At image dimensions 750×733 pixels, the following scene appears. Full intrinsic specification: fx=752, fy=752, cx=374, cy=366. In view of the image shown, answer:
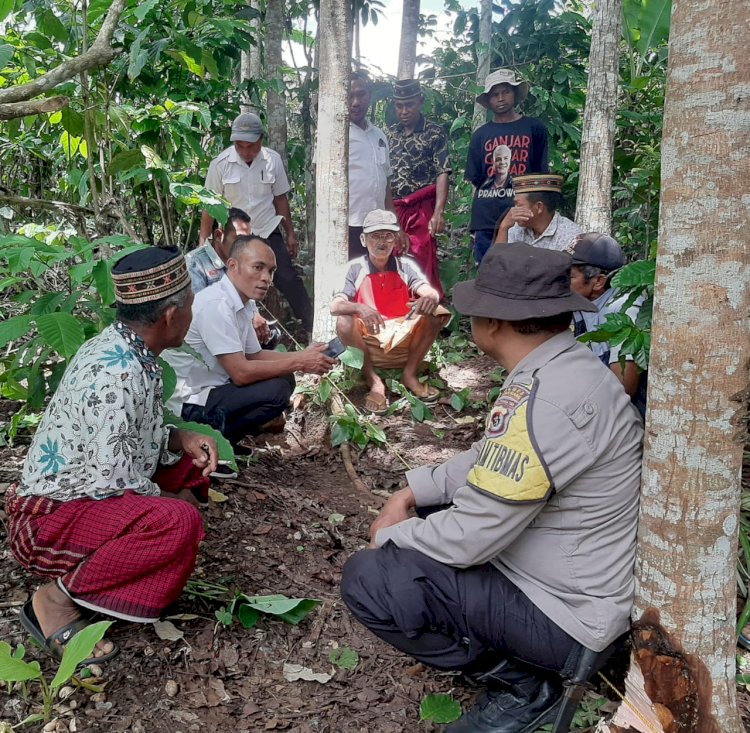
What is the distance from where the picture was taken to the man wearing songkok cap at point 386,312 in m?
5.52

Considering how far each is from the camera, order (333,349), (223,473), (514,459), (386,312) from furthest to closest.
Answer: (386,312) < (333,349) < (223,473) < (514,459)

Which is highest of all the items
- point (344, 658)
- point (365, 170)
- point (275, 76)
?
point (275, 76)

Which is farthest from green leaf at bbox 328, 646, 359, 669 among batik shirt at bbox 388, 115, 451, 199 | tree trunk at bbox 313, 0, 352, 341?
batik shirt at bbox 388, 115, 451, 199

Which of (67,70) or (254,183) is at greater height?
(67,70)

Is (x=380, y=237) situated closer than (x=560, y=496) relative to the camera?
No

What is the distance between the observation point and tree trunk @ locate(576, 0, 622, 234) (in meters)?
6.07

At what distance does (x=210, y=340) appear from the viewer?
4281mm

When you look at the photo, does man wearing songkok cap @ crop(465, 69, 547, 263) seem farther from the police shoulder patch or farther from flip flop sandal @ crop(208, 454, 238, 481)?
the police shoulder patch

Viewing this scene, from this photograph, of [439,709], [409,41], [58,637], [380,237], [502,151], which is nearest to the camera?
[439,709]

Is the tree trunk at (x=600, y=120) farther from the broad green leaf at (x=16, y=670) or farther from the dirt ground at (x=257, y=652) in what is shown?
the broad green leaf at (x=16, y=670)

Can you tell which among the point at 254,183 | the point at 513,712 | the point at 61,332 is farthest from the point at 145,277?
the point at 254,183

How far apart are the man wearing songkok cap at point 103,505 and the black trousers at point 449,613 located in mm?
713

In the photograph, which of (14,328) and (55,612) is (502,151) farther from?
(55,612)

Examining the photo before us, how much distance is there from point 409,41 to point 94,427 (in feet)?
29.8
